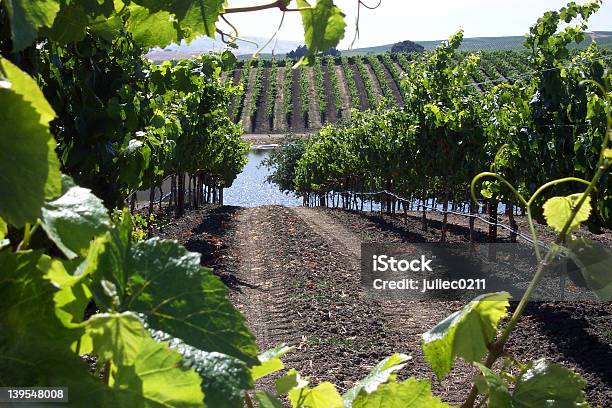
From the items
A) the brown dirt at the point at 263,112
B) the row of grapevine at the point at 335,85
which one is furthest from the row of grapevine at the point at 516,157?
the brown dirt at the point at 263,112

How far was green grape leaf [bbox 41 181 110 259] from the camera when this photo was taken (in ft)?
1.27

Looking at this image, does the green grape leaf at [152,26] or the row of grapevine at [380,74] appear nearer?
the green grape leaf at [152,26]

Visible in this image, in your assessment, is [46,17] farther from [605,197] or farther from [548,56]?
[548,56]

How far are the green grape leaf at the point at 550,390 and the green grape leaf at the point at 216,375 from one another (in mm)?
280

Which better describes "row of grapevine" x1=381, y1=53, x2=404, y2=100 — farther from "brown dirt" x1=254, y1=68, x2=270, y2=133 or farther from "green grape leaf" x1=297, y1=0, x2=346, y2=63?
"green grape leaf" x1=297, y1=0, x2=346, y2=63

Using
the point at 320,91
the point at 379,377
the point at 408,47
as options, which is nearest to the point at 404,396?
the point at 379,377

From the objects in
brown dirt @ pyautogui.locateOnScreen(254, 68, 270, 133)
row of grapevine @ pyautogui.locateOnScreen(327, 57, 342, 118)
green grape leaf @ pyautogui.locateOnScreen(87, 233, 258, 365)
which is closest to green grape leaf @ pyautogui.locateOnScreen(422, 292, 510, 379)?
green grape leaf @ pyautogui.locateOnScreen(87, 233, 258, 365)

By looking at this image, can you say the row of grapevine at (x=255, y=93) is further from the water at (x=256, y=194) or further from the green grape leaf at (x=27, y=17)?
the green grape leaf at (x=27, y=17)

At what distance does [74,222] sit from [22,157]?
68mm

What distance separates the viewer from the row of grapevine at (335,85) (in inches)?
2095

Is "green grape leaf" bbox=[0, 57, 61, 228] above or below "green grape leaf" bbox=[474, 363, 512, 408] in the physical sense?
above

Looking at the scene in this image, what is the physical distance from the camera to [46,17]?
38cm

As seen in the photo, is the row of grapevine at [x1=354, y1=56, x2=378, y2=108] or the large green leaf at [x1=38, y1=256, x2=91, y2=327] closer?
the large green leaf at [x1=38, y1=256, x2=91, y2=327]

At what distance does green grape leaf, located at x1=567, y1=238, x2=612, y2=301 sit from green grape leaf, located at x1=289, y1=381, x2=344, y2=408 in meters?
0.26
